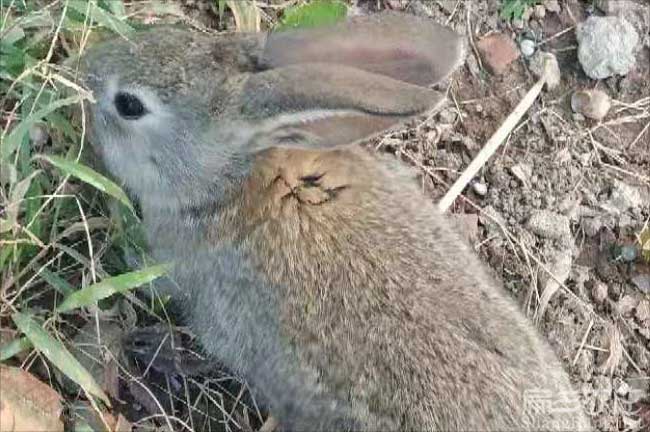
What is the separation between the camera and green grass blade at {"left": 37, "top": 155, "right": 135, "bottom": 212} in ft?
13.7

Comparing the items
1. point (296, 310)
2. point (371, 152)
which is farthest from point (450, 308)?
point (371, 152)

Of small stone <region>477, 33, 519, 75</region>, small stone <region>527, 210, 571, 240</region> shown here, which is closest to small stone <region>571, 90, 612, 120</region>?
small stone <region>477, 33, 519, 75</region>

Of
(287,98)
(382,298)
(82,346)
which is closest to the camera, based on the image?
(287,98)

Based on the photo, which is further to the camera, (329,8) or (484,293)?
(329,8)

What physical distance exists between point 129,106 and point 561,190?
1988mm

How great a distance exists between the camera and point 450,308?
161 inches

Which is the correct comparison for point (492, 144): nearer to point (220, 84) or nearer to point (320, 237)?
point (320, 237)

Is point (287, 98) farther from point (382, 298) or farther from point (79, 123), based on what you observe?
point (79, 123)

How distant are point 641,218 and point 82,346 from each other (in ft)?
7.83

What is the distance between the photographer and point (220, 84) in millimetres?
4082

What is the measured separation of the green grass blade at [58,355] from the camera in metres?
4.19

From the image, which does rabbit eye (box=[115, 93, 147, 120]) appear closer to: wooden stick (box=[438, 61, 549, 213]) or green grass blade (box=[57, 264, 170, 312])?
green grass blade (box=[57, 264, 170, 312])

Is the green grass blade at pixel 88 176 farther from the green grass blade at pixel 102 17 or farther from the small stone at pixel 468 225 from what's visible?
the small stone at pixel 468 225

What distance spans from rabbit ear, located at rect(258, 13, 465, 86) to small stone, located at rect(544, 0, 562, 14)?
1536 millimetres
